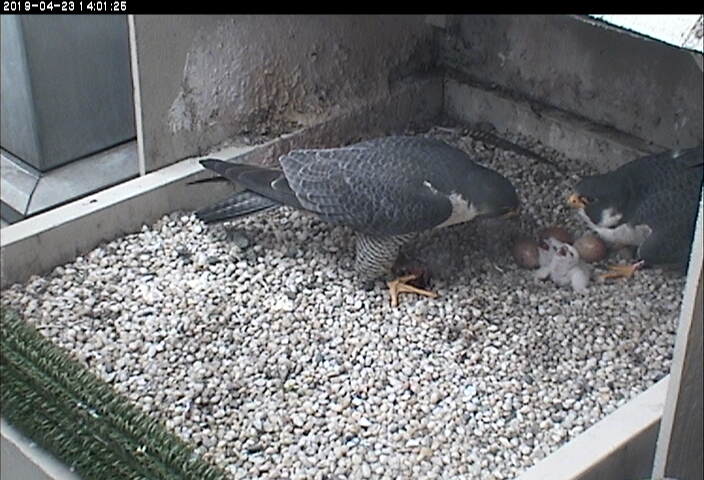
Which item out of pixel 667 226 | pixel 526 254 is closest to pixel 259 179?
pixel 526 254

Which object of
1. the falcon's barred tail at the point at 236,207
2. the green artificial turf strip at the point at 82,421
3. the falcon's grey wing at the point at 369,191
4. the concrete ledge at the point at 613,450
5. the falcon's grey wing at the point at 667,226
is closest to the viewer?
the concrete ledge at the point at 613,450

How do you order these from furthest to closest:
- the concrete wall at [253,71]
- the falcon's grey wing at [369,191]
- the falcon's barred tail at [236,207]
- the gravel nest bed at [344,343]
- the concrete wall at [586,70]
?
the concrete wall at [586,70] < the concrete wall at [253,71] < the falcon's barred tail at [236,207] < the falcon's grey wing at [369,191] < the gravel nest bed at [344,343]

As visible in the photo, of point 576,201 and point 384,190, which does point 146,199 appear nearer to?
point 384,190

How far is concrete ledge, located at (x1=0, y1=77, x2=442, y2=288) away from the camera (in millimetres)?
2498

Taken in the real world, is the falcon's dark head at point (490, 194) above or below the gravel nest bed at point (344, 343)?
above

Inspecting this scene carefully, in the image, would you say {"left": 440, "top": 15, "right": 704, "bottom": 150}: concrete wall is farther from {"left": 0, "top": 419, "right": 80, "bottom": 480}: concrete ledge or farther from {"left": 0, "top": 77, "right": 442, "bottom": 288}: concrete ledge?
{"left": 0, "top": 419, "right": 80, "bottom": 480}: concrete ledge

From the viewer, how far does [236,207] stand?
2.60m

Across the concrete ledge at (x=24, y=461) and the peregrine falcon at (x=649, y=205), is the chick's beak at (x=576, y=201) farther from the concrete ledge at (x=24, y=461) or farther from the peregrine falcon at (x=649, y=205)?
the concrete ledge at (x=24, y=461)

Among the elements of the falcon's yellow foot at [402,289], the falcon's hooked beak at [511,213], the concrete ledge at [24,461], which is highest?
the falcon's hooked beak at [511,213]

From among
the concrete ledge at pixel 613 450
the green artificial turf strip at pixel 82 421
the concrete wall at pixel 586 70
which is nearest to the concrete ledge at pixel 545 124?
the concrete wall at pixel 586 70

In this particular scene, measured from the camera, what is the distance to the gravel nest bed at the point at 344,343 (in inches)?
82.4

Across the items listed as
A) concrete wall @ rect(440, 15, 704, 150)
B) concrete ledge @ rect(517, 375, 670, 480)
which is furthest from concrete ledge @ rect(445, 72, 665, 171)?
concrete ledge @ rect(517, 375, 670, 480)

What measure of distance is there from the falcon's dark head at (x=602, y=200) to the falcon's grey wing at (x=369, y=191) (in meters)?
0.37
